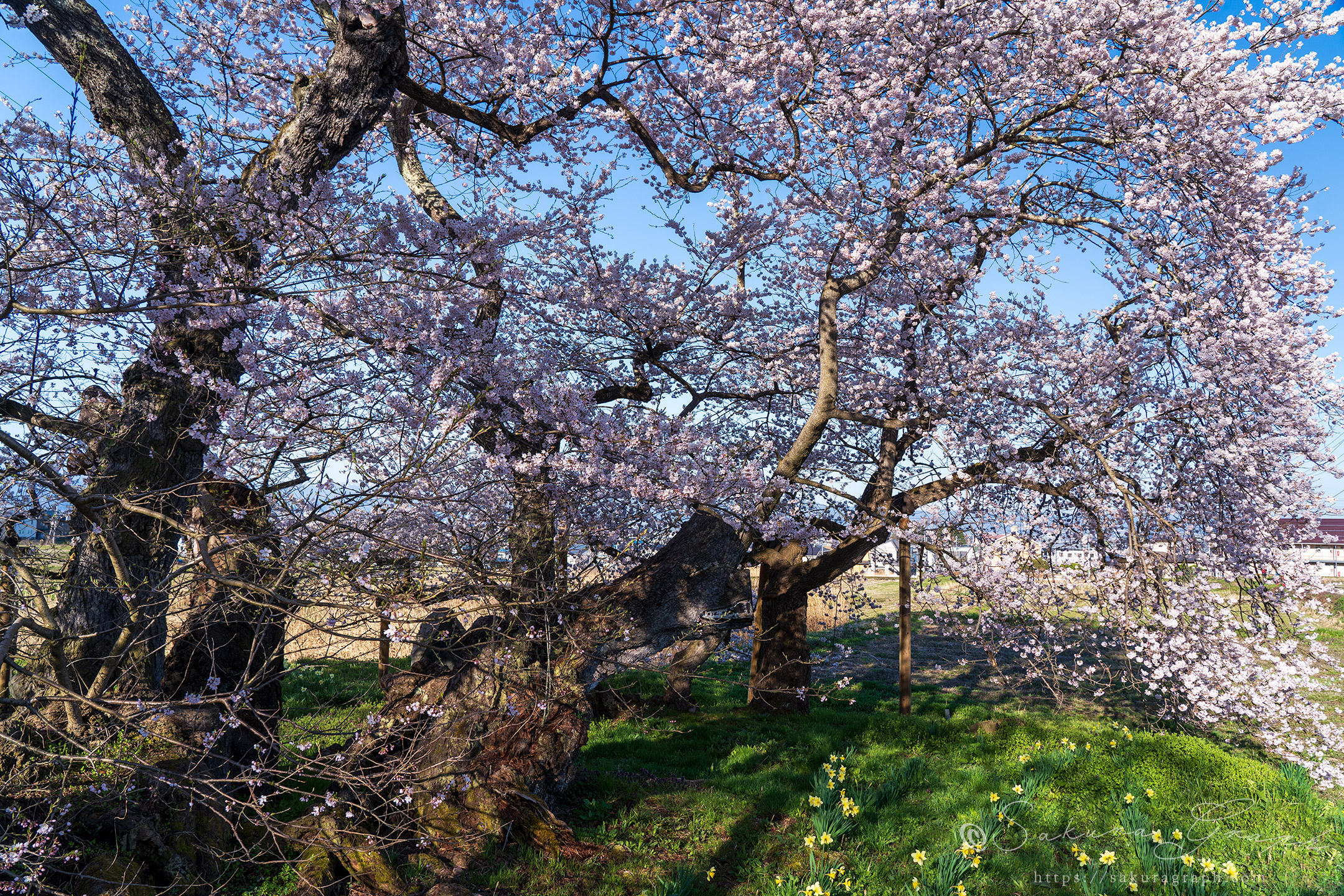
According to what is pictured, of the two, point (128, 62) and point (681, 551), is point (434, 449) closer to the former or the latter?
point (681, 551)

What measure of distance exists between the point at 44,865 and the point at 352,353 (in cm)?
372

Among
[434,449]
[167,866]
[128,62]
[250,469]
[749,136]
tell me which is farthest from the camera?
[749,136]

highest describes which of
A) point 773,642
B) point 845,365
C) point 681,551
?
point 845,365

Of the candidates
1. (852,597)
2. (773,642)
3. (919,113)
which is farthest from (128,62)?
(852,597)

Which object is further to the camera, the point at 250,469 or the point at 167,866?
the point at 250,469

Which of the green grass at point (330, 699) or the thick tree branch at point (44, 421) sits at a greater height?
the thick tree branch at point (44, 421)

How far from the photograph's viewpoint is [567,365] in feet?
31.8

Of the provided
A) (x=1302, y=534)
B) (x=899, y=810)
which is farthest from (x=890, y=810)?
(x=1302, y=534)

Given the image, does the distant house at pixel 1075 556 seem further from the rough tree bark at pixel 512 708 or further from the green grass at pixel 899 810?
the rough tree bark at pixel 512 708

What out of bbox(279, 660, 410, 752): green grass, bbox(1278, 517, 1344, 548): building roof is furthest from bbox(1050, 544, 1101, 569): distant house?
bbox(279, 660, 410, 752): green grass

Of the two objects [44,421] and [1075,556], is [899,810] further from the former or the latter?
[44,421]

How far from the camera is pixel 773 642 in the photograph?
1063cm

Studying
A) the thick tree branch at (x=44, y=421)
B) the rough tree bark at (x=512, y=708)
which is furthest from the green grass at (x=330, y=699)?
the thick tree branch at (x=44, y=421)

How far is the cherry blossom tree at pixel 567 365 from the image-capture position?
16.6 feet
